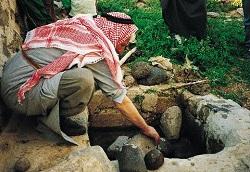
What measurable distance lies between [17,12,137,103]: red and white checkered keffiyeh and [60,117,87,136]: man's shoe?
1.93 feet

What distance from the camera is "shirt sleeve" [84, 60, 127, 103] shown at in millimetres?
3654

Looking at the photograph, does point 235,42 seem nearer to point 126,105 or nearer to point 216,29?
point 216,29

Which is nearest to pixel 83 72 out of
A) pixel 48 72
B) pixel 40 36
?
pixel 48 72

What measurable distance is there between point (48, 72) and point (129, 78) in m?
1.87

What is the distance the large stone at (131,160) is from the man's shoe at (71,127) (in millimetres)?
719

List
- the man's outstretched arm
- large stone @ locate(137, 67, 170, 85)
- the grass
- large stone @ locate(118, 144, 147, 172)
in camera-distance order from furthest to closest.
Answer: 1. the grass
2. large stone @ locate(137, 67, 170, 85)
3. the man's outstretched arm
4. large stone @ locate(118, 144, 147, 172)

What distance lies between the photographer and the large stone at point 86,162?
10.5 ft

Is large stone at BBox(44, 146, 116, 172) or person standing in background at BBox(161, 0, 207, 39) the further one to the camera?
person standing in background at BBox(161, 0, 207, 39)

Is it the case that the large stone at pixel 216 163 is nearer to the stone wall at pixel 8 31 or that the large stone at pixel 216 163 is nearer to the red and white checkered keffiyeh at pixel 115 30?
the red and white checkered keffiyeh at pixel 115 30

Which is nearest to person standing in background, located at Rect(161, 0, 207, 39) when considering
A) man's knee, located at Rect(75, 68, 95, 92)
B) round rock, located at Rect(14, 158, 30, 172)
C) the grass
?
the grass

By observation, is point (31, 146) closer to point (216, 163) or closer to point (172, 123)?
point (216, 163)

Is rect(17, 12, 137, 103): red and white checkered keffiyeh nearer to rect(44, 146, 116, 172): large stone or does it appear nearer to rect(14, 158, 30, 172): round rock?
rect(14, 158, 30, 172): round rock

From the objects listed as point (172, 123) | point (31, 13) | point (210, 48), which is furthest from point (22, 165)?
point (210, 48)

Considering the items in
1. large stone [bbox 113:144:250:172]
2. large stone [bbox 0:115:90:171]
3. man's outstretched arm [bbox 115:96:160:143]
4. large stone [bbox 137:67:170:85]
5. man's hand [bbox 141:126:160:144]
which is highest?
man's outstretched arm [bbox 115:96:160:143]
